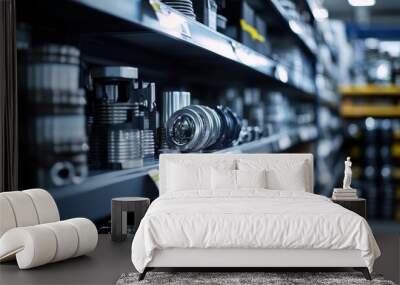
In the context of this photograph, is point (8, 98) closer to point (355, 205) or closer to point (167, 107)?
point (167, 107)

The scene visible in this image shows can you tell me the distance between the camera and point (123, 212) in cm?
579

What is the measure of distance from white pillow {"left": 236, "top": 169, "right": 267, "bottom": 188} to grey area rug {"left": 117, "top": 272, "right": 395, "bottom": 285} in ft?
3.58

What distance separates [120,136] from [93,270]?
1.43 m

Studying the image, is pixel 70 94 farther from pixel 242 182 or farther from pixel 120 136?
pixel 242 182

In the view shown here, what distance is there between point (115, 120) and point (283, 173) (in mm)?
1325

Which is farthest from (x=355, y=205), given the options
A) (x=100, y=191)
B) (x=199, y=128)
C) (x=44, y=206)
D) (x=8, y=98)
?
(x=8, y=98)

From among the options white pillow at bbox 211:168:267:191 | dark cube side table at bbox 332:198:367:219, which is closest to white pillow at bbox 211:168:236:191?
white pillow at bbox 211:168:267:191

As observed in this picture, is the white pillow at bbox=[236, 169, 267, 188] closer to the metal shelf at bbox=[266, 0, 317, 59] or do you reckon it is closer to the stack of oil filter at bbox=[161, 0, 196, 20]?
the stack of oil filter at bbox=[161, 0, 196, 20]

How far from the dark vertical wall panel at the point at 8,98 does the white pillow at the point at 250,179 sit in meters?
1.65

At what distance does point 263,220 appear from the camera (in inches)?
172

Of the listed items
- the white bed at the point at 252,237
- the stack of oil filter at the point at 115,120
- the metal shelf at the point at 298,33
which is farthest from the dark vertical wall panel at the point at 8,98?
the metal shelf at the point at 298,33

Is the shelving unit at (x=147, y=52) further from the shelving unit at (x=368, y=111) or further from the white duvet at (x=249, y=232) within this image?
the white duvet at (x=249, y=232)

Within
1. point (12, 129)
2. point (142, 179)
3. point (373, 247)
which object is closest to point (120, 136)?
point (142, 179)

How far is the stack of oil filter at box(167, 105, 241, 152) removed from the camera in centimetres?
624
